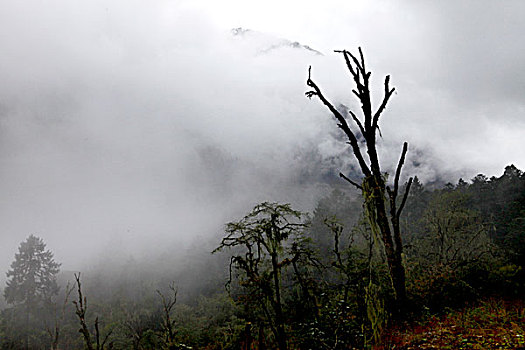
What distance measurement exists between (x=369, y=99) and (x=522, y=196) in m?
37.9

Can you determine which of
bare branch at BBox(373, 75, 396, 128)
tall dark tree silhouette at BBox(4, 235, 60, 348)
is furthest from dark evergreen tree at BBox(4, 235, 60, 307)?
bare branch at BBox(373, 75, 396, 128)

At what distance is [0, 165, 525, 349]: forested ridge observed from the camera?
6863 millimetres

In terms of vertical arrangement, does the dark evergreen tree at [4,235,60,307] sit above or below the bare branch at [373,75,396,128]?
above

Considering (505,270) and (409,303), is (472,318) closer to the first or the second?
(409,303)

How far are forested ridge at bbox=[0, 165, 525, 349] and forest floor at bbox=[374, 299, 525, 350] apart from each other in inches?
2.1

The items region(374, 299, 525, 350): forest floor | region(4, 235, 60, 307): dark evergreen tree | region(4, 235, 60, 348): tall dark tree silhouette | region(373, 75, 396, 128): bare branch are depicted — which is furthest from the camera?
region(4, 235, 60, 307): dark evergreen tree

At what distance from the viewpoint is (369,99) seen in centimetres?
891

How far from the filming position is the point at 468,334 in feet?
20.3

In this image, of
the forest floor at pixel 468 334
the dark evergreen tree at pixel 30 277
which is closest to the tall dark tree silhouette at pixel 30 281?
the dark evergreen tree at pixel 30 277

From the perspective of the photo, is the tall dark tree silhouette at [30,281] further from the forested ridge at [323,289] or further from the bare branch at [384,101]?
the bare branch at [384,101]

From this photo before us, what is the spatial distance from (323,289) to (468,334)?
552cm

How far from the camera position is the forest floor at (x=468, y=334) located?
207 inches

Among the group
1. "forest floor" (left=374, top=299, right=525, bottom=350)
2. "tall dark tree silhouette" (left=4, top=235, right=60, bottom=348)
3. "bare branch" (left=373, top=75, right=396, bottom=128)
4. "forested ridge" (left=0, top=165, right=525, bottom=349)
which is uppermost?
"tall dark tree silhouette" (left=4, top=235, right=60, bottom=348)

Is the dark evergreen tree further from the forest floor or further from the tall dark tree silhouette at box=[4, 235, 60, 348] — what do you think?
the forest floor
